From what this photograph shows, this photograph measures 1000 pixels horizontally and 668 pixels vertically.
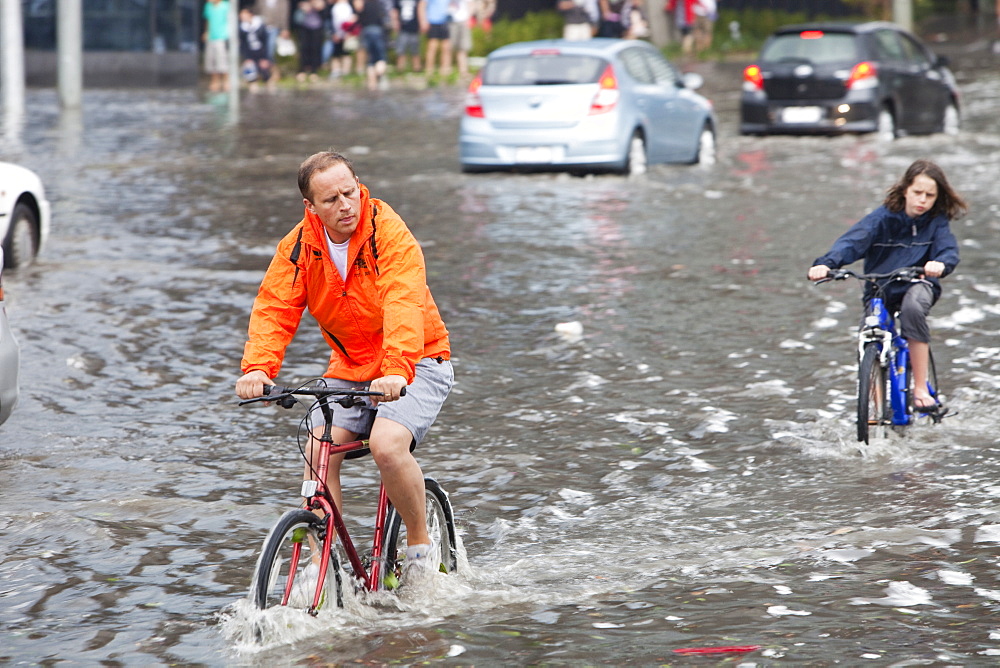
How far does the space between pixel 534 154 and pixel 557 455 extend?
10444 mm

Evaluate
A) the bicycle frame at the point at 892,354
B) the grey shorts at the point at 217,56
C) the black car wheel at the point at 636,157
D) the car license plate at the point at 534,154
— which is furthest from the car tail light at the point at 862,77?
the grey shorts at the point at 217,56

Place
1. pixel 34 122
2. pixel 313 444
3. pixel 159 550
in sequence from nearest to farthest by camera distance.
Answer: pixel 313 444 → pixel 159 550 → pixel 34 122

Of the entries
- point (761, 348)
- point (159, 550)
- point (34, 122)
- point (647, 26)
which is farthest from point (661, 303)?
point (647, 26)

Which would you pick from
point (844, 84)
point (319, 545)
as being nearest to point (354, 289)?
point (319, 545)

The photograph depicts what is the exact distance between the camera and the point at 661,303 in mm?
10992

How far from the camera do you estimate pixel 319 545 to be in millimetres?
4930

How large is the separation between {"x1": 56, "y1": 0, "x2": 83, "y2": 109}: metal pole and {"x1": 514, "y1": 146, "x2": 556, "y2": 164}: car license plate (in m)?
11.4

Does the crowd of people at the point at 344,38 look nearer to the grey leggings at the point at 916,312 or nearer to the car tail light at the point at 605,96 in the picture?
the car tail light at the point at 605,96

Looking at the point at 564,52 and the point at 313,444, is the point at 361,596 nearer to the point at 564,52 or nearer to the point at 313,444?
the point at 313,444

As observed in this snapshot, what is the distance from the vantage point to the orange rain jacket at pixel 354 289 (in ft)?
16.1

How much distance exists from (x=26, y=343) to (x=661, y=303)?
4323mm

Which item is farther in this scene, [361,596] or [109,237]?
[109,237]

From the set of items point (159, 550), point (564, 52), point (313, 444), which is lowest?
point (159, 550)

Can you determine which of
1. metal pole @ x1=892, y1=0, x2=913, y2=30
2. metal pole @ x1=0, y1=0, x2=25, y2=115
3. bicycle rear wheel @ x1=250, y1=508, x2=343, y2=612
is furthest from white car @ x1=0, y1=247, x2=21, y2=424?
metal pole @ x1=892, y1=0, x2=913, y2=30
